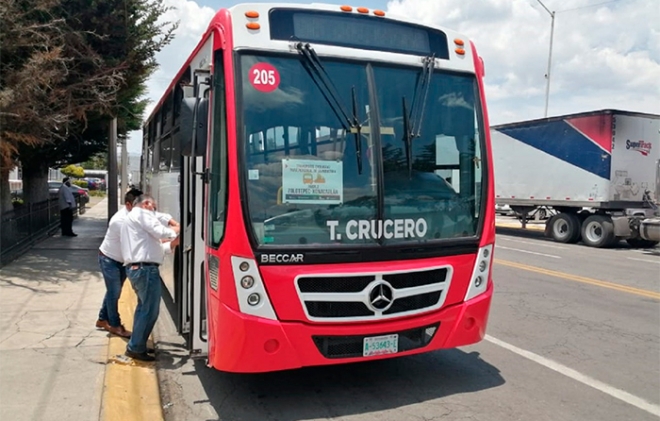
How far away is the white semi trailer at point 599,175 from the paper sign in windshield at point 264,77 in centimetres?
1557

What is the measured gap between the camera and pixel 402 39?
508 centimetres

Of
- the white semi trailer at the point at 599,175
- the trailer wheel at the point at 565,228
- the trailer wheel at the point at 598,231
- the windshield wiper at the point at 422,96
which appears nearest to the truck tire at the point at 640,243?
the white semi trailer at the point at 599,175

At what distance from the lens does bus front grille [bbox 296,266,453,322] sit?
446 cm

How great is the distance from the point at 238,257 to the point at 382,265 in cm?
112

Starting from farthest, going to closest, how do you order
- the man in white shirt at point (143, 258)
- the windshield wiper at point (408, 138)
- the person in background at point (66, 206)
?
the person in background at point (66, 206)
the man in white shirt at point (143, 258)
the windshield wiper at point (408, 138)

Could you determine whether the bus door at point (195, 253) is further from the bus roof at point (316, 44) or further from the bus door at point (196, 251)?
the bus roof at point (316, 44)

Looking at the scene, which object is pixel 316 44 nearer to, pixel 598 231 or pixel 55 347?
pixel 55 347

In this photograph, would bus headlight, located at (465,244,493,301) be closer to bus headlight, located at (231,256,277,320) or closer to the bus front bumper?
the bus front bumper

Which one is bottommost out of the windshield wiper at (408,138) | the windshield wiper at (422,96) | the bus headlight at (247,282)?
the bus headlight at (247,282)

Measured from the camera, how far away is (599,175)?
58.5 feet

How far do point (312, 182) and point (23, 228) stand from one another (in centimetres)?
1008

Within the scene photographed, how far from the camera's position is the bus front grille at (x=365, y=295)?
4.46 meters

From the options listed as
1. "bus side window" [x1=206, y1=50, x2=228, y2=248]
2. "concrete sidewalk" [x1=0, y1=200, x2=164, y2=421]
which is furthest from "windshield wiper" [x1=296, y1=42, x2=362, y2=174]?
"concrete sidewalk" [x1=0, y1=200, x2=164, y2=421]

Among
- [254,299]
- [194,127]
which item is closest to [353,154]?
[194,127]
